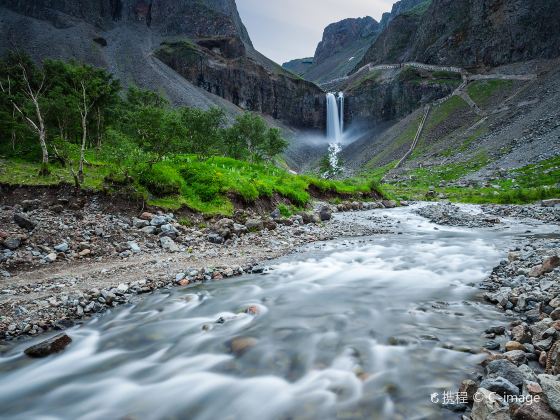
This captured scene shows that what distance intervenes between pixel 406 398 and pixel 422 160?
268 ft

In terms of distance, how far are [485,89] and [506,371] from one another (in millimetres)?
116381

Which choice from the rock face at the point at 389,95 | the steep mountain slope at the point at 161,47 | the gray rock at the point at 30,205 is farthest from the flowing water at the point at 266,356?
the rock face at the point at 389,95

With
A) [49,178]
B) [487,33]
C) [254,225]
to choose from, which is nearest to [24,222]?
[49,178]

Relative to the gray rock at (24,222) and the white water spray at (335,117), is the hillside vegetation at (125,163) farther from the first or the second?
the white water spray at (335,117)

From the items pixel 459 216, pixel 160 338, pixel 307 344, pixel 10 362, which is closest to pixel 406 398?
pixel 307 344

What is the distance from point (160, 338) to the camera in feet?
25.1

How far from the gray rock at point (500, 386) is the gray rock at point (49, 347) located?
25.9ft

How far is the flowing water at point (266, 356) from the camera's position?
5.39 m

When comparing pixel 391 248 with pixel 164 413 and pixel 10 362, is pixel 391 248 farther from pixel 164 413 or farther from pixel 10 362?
pixel 10 362

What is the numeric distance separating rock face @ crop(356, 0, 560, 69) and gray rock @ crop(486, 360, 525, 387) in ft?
417

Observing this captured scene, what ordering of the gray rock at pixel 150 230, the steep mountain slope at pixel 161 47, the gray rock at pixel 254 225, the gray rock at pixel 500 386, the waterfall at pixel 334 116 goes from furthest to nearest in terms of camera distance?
the waterfall at pixel 334 116, the steep mountain slope at pixel 161 47, the gray rock at pixel 254 225, the gray rock at pixel 150 230, the gray rock at pixel 500 386

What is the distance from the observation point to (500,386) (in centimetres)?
441

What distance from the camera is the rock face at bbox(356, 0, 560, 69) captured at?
99.1m

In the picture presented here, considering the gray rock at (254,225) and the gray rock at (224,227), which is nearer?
the gray rock at (224,227)
